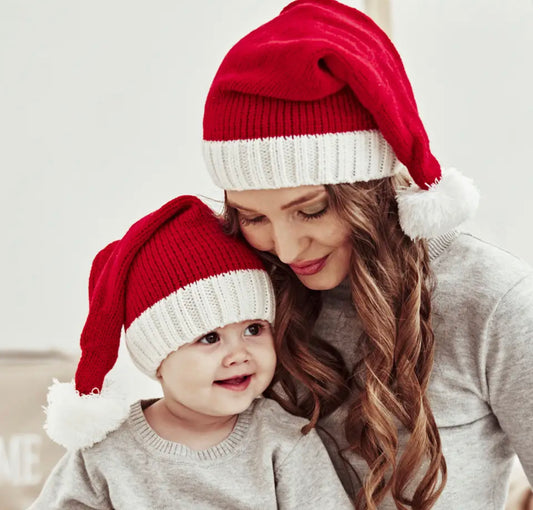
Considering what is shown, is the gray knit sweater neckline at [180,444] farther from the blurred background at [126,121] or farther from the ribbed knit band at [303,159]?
the blurred background at [126,121]

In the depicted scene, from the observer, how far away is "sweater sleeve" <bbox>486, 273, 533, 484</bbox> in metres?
1.35

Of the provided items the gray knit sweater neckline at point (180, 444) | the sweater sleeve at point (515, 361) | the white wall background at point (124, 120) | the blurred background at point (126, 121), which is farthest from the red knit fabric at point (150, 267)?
the white wall background at point (124, 120)

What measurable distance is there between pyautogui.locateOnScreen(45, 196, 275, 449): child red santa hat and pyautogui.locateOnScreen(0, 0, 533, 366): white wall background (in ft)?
2.92

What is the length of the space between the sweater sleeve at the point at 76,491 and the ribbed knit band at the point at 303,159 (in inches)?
22.2

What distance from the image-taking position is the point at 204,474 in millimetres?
1421

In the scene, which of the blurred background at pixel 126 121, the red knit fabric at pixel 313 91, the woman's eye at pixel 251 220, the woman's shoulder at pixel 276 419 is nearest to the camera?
the red knit fabric at pixel 313 91

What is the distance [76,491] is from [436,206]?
755 millimetres

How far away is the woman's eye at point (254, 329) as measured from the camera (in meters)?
1.43

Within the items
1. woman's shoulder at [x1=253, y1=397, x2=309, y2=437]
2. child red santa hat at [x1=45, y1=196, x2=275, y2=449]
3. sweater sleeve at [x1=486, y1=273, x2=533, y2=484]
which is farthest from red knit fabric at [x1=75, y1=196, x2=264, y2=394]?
sweater sleeve at [x1=486, y1=273, x2=533, y2=484]

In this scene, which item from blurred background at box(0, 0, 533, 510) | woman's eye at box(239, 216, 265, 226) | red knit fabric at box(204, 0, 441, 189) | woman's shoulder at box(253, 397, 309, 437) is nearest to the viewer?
red knit fabric at box(204, 0, 441, 189)

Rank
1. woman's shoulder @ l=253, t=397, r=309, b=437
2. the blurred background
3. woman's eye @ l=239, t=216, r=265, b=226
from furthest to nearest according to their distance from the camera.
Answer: the blurred background
woman's shoulder @ l=253, t=397, r=309, b=437
woman's eye @ l=239, t=216, r=265, b=226

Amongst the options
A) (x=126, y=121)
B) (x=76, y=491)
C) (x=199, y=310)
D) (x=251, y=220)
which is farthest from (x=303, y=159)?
(x=126, y=121)

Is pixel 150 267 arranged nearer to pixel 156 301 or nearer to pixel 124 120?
pixel 156 301

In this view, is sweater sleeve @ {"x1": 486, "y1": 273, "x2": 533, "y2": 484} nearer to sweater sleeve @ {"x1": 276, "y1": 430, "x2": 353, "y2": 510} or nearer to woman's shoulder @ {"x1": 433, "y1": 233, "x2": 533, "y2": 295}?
woman's shoulder @ {"x1": 433, "y1": 233, "x2": 533, "y2": 295}
